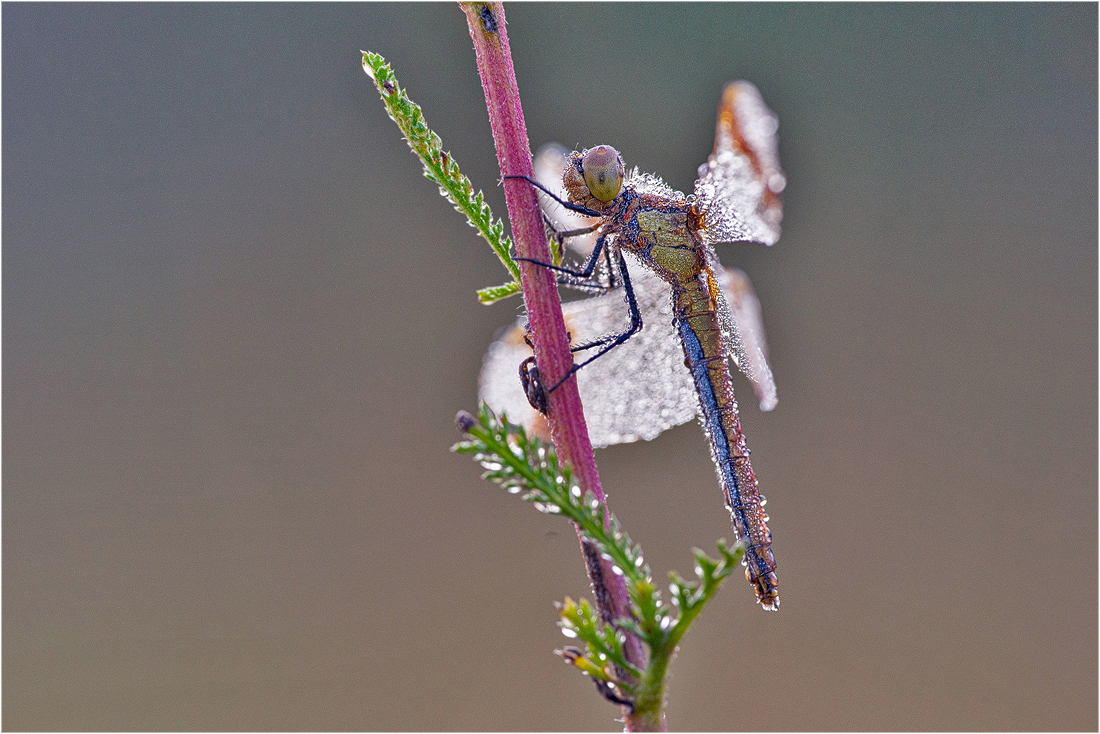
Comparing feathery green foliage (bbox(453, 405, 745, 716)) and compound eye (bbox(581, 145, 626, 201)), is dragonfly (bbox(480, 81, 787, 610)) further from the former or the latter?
feathery green foliage (bbox(453, 405, 745, 716))

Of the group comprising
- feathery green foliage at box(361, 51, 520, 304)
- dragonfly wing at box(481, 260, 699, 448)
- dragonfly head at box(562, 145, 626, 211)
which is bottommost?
dragonfly wing at box(481, 260, 699, 448)

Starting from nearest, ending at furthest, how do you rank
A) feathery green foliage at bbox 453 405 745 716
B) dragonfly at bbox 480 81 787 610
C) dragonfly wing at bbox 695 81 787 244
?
feathery green foliage at bbox 453 405 745 716 < dragonfly at bbox 480 81 787 610 < dragonfly wing at bbox 695 81 787 244

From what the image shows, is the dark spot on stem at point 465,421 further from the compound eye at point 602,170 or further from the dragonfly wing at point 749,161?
the dragonfly wing at point 749,161

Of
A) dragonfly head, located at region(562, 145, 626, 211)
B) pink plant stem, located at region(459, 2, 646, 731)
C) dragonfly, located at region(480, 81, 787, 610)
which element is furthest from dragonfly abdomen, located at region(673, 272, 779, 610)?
pink plant stem, located at region(459, 2, 646, 731)

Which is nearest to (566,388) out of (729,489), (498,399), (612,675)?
(612,675)

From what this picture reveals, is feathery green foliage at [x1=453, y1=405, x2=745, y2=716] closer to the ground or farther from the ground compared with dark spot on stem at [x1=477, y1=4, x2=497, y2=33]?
closer to the ground

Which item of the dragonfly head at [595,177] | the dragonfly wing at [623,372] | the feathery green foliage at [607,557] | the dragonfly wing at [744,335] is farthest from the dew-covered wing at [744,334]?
the feathery green foliage at [607,557]

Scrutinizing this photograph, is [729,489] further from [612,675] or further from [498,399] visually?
[612,675]
